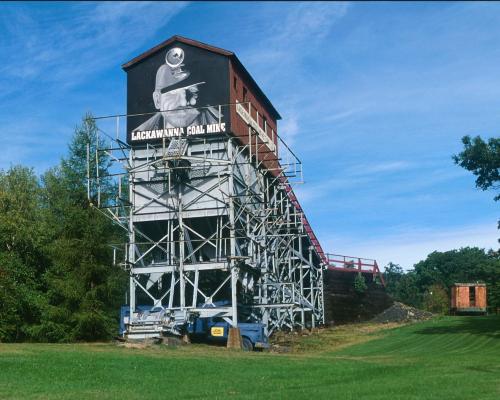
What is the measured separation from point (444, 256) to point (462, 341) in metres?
87.6

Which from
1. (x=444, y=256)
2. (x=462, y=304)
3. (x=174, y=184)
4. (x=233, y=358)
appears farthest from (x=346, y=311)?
(x=444, y=256)

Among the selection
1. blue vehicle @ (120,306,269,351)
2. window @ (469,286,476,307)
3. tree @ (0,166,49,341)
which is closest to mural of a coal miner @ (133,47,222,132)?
tree @ (0,166,49,341)

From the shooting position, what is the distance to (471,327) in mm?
44406

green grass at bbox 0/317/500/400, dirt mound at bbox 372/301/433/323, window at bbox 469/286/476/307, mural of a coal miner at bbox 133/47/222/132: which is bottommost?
dirt mound at bbox 372/301/433/323

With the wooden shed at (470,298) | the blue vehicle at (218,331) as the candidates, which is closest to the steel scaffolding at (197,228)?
the blue vehicle at (218,331)

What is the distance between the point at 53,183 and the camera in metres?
51.2

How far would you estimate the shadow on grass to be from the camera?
41.4m

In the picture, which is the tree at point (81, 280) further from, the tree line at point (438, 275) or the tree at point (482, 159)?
the tree line at point (438, 275)

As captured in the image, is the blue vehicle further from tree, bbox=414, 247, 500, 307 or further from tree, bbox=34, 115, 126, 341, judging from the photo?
tree, bbox=414, 247, 500, 307

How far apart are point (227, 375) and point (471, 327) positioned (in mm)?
26214

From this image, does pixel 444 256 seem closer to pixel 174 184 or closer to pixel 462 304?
pixel 462 304

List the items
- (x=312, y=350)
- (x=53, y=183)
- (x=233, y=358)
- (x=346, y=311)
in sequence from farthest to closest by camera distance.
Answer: (x=346, y=311)
(x=53, y=183)
(x=312, y=350)
(x=233, y=358)

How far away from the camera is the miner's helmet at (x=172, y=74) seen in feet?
138

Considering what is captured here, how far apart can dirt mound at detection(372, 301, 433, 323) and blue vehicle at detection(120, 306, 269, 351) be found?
21.0 meters
